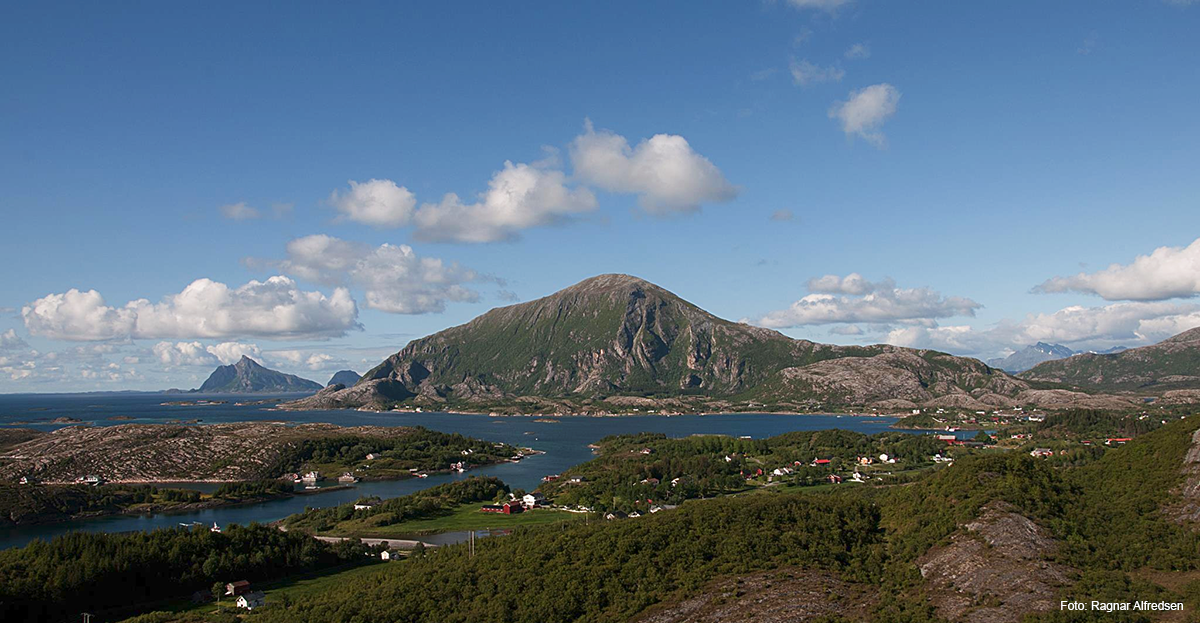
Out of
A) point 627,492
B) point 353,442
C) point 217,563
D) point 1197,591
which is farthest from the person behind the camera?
point 353,442

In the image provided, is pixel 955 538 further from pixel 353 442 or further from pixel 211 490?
pixel 353 442

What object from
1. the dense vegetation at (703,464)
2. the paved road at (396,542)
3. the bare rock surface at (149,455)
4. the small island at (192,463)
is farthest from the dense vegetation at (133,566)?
the bare rock surface at (149,455)

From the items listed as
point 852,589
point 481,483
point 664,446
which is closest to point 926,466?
point 664,446

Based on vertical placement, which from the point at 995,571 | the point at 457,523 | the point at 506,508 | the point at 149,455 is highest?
the point at 995,571

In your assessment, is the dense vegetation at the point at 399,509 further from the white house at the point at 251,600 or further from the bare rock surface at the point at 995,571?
the bare rock surface at the point at 995,571

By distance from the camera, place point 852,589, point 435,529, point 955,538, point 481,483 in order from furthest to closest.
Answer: point 481,483, point 435,529, point 955,538, point 852,589

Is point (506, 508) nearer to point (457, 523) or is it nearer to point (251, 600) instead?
point (457, 523)

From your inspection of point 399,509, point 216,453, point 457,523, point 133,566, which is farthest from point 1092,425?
point 216,453
